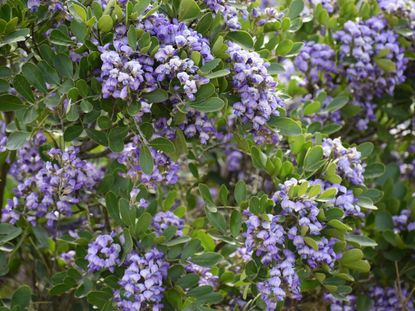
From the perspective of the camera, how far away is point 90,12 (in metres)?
2.29

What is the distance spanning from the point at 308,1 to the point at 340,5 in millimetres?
156

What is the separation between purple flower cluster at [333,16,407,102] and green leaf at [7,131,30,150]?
1476mm

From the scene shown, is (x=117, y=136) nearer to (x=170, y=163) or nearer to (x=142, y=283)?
(x=170, y=163)

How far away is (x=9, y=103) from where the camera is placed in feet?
7.95

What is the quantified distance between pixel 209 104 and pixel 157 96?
0.55 ft

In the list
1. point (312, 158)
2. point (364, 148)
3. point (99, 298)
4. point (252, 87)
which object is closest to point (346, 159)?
point (312, 158)

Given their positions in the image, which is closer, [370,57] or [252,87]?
[252,87]

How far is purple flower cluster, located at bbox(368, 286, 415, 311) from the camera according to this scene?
122 inches

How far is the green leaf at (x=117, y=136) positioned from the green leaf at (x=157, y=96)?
0.16 metres

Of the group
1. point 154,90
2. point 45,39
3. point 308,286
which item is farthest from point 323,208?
point 45,39

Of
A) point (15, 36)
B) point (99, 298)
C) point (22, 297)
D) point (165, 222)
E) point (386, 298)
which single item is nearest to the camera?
point (15, 36)

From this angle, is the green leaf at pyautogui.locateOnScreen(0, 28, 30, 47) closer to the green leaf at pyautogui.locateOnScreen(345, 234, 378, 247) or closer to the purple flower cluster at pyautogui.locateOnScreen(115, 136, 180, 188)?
the purple flower cluster at pyautogui.locateOnScreen(115, 136, 180, 188)

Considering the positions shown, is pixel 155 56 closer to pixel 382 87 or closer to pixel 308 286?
pixel 308 286

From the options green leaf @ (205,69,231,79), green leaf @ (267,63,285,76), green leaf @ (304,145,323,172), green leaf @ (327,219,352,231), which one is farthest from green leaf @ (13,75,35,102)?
green leaf @ (327,219,352,231)
